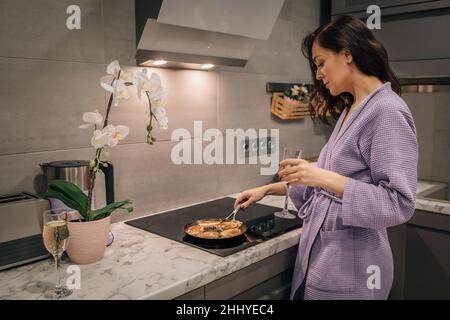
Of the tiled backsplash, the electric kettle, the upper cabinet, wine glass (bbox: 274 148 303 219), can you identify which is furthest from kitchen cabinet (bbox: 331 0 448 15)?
the electric kettle

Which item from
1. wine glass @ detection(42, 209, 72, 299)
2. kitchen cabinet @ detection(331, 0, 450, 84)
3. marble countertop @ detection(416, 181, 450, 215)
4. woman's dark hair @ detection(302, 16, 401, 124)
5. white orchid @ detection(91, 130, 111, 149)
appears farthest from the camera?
kitchen cabinet @ detection(331, 0, 450, 84)

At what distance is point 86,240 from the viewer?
1.19 meters

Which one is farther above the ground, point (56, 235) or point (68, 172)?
point (68, 172)

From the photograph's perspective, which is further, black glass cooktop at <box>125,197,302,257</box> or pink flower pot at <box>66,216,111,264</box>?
black glass cooktop at <box>125,197,302,257</box>

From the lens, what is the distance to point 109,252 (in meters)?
1.31

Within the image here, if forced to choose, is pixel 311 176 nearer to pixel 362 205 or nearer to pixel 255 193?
pixel 362 205

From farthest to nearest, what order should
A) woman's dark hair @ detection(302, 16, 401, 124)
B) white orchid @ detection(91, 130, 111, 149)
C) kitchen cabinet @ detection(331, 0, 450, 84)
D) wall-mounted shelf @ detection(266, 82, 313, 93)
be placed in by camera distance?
wall-mounted shelf @ detection(266, 82, 313, 93)
kitchen cabinet @ detection(331, 0, 450, 84)
woman's dark hair @ detection(302, 16, 401, 124)
white orchid @ detection(91, 130, 111, 149)

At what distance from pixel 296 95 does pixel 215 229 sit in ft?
3.61

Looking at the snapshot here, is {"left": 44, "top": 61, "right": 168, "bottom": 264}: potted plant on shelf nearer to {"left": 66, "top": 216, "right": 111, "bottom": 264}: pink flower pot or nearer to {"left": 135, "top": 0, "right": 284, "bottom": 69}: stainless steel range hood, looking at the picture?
{"left": 66, "top": 216, "right": 111, "bottom": 264}: pink flower pot

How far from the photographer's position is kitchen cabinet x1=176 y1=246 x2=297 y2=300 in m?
1.20

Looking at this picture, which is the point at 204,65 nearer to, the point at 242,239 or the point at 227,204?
the point at 227,204

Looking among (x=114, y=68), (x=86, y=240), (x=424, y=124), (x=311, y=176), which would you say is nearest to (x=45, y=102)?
(x=114, y=68)

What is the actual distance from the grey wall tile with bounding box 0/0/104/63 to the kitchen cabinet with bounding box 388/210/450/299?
159cm
